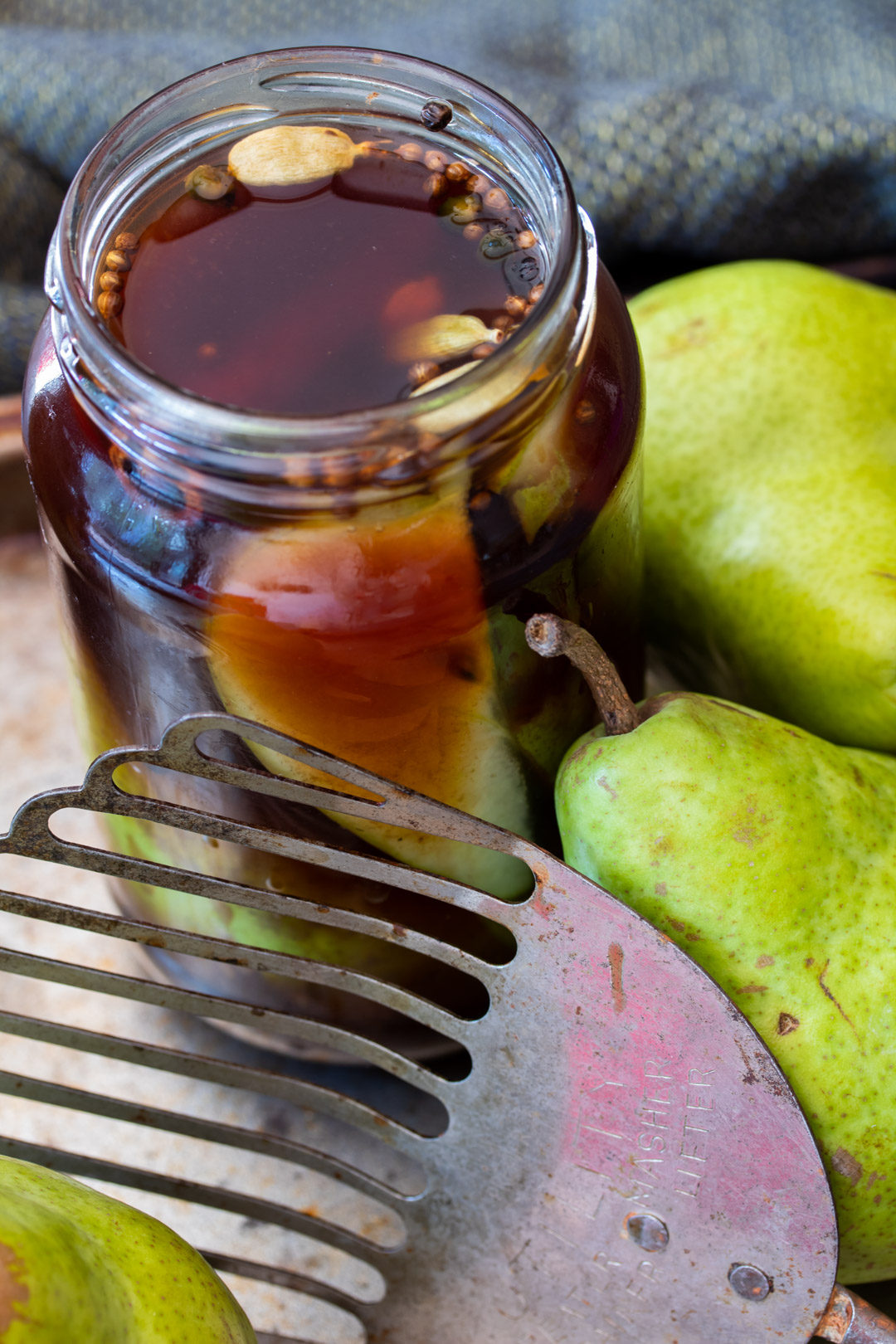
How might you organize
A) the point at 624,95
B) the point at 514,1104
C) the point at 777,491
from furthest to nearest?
the point at 624,95, the point at 777,491, the point at 514,1104

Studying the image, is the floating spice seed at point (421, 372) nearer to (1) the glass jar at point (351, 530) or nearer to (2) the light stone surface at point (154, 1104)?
(1) the glass jar at point (351, 530)

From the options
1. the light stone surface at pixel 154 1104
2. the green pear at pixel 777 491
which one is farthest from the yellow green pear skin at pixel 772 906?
the light stone surface at pixel 154 1104

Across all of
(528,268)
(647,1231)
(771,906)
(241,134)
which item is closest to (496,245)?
(528,268)

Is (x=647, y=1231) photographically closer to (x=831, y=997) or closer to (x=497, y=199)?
(x=831, y=997)

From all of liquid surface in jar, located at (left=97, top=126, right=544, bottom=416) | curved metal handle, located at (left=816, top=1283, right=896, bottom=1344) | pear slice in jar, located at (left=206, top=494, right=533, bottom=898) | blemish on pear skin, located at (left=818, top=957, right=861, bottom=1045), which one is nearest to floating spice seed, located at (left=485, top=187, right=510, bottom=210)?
liquid surface in jar, located at (left=97, top=126, right=544, bottom=416)

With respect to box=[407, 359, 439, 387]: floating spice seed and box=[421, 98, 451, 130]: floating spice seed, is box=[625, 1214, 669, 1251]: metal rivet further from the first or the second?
box=[421, 98, 451, 130]: floating spice seed

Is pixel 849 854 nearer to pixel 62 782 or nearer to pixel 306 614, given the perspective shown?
pixel 306 614

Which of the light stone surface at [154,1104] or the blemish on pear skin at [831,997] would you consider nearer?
the blemish on pear skin at [831,997]
